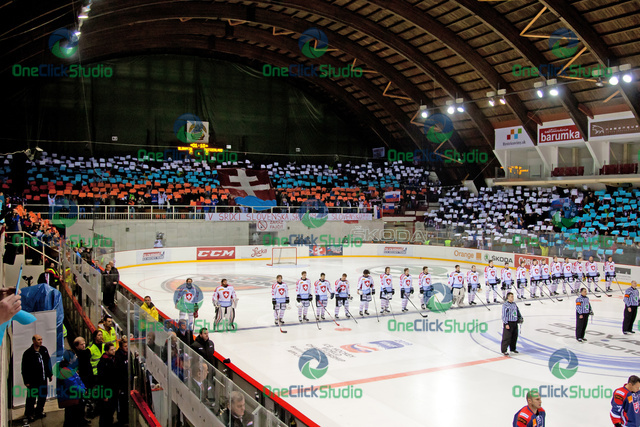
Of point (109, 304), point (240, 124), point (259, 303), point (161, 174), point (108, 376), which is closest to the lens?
point (108, 376)

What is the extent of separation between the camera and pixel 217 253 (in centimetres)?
3198

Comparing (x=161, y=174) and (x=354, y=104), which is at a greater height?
(x=354, y=104)

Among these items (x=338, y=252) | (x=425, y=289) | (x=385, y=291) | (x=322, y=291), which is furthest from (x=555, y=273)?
(x=338, y=252)

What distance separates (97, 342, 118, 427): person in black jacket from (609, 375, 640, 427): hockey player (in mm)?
6851

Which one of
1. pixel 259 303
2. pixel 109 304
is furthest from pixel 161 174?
pixel 109 304

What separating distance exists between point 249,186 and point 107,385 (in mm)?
32959

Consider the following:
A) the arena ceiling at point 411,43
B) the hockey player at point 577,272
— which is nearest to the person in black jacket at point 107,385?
the arena ceiling at point 411,43

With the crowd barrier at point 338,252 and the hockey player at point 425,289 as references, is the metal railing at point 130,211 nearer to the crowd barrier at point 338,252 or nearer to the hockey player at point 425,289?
the crowd barrier at point 338,252

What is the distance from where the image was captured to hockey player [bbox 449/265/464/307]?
19.2 m

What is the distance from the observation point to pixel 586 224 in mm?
32750

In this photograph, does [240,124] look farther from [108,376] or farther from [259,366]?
[108,376]

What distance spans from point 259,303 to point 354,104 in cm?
2897

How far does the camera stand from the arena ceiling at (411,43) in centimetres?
2555

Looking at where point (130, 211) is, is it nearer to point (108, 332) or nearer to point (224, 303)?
point (224, 303)
